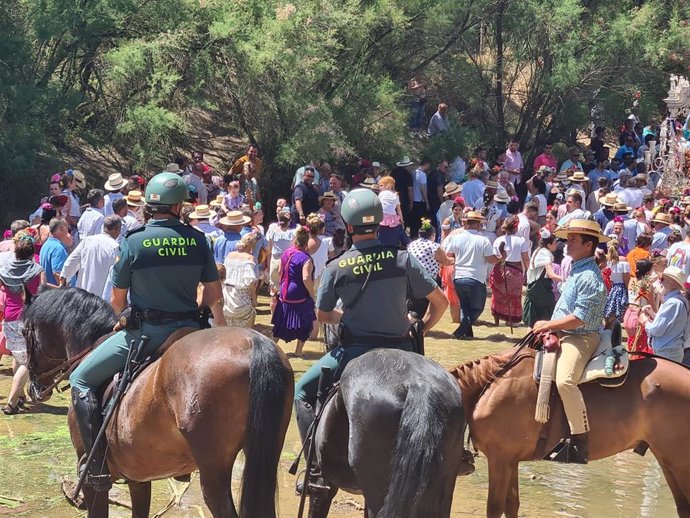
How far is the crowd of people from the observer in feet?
39.5

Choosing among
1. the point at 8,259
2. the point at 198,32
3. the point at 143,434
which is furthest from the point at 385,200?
the point at 143,434

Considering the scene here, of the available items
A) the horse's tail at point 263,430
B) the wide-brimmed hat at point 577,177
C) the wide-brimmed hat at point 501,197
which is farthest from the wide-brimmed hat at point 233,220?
the wide-brimmed hat at point 577,177

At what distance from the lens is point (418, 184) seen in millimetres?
22219

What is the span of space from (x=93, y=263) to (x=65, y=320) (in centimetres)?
440

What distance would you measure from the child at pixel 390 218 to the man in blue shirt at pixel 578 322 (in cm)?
766

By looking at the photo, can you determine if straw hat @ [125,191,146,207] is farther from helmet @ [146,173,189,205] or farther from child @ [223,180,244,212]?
helmet @ [146,173,189,205]

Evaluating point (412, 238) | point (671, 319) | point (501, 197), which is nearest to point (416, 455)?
point (671, 319)

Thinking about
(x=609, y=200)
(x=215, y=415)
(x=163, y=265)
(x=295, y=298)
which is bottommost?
(x=295, y=298)

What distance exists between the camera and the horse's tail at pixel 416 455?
18.3ft

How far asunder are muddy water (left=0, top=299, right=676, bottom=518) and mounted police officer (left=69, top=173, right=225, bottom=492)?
4.94ft

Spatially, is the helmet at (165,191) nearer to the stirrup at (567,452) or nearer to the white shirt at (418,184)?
the stirrup at (567,452)

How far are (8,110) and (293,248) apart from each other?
27.1 feet

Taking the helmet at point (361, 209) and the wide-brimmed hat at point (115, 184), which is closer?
A: the helmet at point (361, 209)

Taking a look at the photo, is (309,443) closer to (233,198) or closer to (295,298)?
(295,298)
